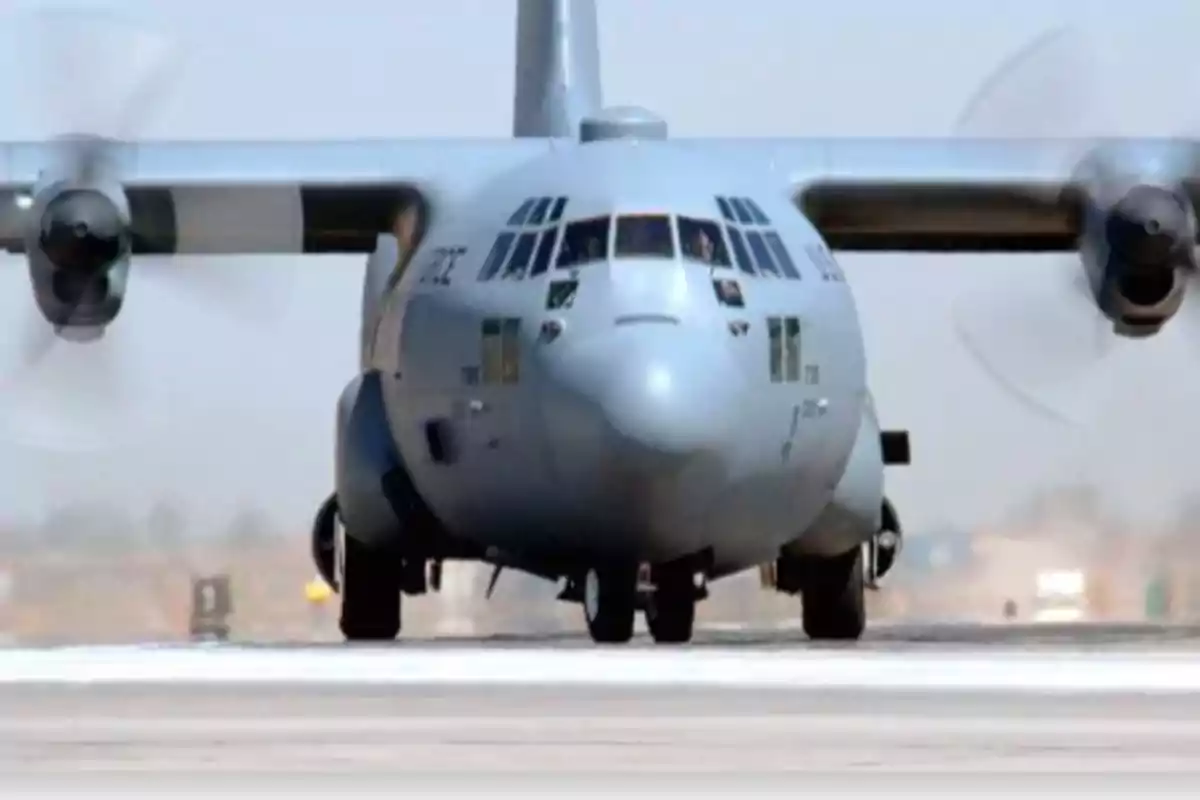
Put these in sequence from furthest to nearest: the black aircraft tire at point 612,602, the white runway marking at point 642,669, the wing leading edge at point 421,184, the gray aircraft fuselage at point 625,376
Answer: the wing leading edge at point 421,184 → the black aircraft tire at point 612,602 → the gray aircraft fuselage at point 625,376 → the white runway marking at point 642,669

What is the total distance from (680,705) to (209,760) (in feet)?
9.81

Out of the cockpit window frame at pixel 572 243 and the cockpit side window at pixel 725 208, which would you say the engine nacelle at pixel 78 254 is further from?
the cockpit side window at pixel 725 208

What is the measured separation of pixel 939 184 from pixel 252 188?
5.04 meters

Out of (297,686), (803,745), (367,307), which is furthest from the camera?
(367,307)

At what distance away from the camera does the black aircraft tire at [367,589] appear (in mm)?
23203

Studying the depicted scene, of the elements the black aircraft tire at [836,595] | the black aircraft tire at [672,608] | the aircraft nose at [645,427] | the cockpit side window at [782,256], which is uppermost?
the cockpit side window at [782,256]

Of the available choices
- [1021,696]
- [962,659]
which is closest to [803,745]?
[1021,696]

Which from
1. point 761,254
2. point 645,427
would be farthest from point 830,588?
point 645,427

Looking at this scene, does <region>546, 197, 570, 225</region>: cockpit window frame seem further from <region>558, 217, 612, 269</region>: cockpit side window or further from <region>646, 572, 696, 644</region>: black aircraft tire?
<region>646, 572, 696, 644</region>: black aircraft tire

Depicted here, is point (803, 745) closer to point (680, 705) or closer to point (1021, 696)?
point (680, 705)

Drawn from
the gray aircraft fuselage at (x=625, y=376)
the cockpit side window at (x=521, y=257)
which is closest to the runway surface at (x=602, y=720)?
the gray aircraft fuselage at (x=625, y=376)

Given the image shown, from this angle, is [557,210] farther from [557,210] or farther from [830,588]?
[830,588]

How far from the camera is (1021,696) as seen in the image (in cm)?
1216

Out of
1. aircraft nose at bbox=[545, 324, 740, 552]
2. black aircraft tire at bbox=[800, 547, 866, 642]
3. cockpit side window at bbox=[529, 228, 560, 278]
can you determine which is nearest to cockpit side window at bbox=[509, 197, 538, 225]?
cockpit side window at bbox=[529, 228, 560, 278]
